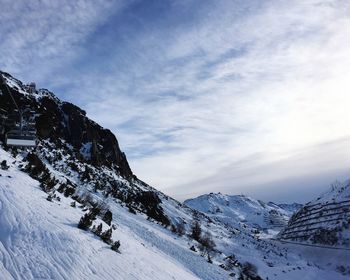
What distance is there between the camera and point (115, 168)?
6481 cm

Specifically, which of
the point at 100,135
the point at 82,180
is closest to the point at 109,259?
the point at 82,180

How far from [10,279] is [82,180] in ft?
A: 105

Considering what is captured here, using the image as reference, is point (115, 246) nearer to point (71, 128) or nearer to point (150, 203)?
point (150, 203)

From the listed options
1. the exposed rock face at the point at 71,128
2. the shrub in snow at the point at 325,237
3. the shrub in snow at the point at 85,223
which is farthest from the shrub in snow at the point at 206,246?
the shrub in snow at the point at 325,237

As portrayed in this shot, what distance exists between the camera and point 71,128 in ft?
199

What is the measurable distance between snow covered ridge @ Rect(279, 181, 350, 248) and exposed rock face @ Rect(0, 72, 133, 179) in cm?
4372

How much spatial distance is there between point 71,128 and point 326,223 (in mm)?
61798

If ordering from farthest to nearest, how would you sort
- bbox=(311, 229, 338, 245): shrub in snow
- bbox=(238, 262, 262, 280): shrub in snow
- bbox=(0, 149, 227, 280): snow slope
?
bbox=(311, 229, 338, 245): shrub in snow < bbox=(238, 262, 262, 280): shrub in snow < bbox=(0, 149, 227, 280): snow slope

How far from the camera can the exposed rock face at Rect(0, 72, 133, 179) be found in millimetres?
51062

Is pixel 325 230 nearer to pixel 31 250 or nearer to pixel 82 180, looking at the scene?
pixel 82 180

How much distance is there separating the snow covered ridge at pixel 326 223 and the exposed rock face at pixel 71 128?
43723 mm

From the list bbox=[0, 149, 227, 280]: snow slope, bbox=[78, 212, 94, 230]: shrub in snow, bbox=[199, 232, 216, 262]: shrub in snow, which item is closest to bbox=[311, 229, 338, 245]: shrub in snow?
bbox=[199, 232, 216, 262]: shrub in snow

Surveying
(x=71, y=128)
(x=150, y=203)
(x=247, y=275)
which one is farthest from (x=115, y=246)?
(x=71, y=128)

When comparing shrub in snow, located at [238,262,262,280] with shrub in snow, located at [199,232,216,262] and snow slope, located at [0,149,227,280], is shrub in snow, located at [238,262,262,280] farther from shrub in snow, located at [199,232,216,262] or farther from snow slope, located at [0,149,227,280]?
snow slope, located at [0,149,227,280]
